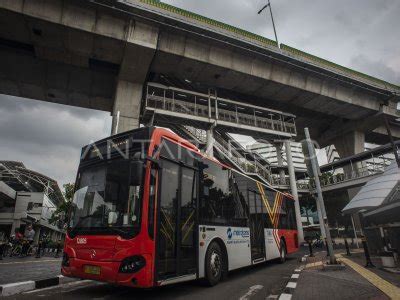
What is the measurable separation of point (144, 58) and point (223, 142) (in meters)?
12.5

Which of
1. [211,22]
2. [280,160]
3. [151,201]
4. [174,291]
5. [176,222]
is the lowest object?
[174,291]

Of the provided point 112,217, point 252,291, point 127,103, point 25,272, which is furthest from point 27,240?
point 252,291

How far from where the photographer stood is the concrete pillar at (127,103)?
60.0 ft

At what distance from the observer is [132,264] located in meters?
4.76

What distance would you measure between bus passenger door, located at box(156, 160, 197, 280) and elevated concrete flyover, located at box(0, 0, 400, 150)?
42.0ft

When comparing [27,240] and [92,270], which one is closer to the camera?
[92,270]

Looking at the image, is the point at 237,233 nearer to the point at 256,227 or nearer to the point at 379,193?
the point at 256,227

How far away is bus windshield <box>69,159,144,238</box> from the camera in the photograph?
16.2 ft

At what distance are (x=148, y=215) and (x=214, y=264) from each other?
9.08 ft

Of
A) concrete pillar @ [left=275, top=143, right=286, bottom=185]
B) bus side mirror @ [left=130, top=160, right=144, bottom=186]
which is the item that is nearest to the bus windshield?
bus side mirror @ [left=130, top=160, right=144, bottom=186]

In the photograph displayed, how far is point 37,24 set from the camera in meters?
15.1

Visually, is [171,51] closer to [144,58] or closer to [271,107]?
[144,58]

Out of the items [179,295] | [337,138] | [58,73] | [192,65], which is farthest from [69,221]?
[337,138]

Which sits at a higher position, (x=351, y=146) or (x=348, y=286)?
(x=351, y=146)
